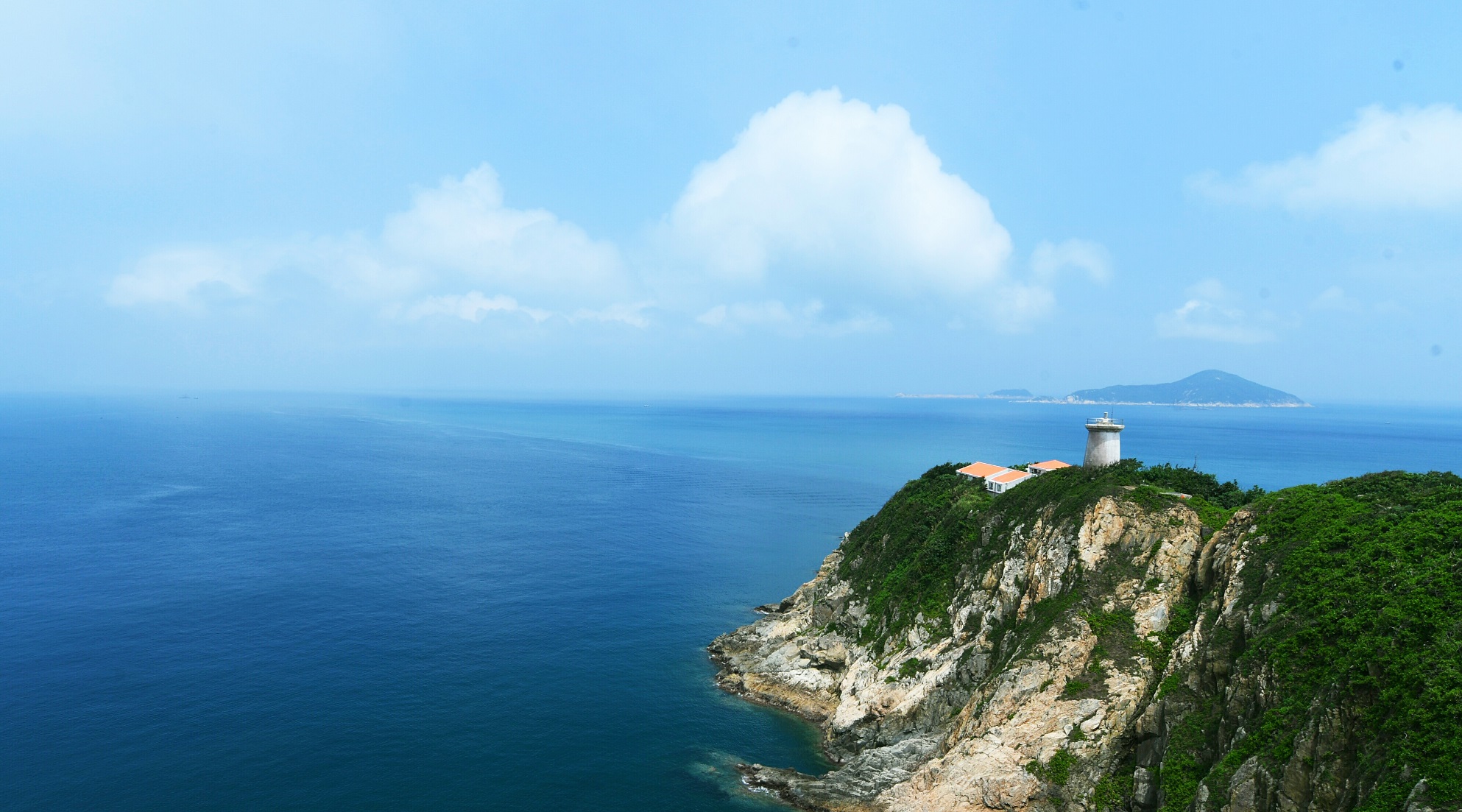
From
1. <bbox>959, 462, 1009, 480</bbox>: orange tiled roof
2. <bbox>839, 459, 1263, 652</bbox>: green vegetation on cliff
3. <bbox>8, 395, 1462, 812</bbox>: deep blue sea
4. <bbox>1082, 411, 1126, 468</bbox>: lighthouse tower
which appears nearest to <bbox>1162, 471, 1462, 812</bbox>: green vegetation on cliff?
<bbox>839, 459, 1263, 652</bbox>: green vegetation on cliff

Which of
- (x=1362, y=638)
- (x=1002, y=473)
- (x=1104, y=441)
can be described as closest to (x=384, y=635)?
(x=1002, y=473)

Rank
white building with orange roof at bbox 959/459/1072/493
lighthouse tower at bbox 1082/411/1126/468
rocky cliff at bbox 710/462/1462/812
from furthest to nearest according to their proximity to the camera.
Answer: white building with orange roof at bbox 959/459/1072/493 → lighthouse tower at bbox 1082/411/1126/468 → rocky cliff at bbox 710/462/1462/812

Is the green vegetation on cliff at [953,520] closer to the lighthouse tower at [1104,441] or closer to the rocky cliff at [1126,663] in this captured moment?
the rocky cliff at [1126,663]

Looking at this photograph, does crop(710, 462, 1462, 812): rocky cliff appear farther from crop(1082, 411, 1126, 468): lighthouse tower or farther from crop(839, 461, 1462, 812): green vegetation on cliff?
crop(1082, 411, 1126, 468): lighthouse tower

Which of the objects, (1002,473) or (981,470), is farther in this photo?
(981,470)

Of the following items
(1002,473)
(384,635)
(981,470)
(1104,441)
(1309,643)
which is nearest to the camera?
(1309,643)

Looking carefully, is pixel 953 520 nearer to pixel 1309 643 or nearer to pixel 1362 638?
pixel 1309 643
